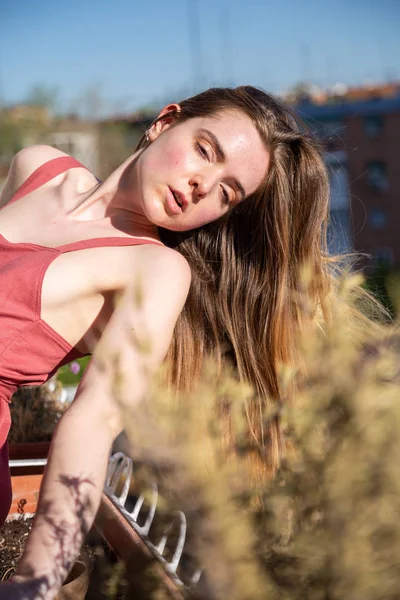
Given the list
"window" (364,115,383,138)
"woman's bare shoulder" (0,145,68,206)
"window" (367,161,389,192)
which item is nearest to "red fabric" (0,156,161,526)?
"woman's bare shoulder" (0,145,68,206)

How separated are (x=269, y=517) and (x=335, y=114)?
27.9m

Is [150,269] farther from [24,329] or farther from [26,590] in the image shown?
[26,590]

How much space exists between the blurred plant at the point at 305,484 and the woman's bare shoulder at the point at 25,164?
1.77 m

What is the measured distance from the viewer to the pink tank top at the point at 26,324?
5.88 feet

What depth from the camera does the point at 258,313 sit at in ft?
7.23

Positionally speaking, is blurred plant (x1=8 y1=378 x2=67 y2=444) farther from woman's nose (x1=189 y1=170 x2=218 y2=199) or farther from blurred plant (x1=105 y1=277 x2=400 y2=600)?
blurred plant (x1=105 y1=277 x2=400 y2=600)

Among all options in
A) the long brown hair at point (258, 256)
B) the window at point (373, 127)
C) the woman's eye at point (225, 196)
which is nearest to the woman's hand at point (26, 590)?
the long brown hair at point (258, 256)

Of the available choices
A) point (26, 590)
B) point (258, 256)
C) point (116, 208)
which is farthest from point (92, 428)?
point (258, 256)

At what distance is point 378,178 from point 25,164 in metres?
27.2

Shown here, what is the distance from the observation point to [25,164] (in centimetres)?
246

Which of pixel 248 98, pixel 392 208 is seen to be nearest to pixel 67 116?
pixel 392 208

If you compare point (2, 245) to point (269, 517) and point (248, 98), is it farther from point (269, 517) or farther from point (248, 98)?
point (269, 517)

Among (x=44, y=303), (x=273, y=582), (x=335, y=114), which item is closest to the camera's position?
(x=273, y=582)

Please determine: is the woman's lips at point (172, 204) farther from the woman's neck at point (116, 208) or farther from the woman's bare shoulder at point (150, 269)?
the woman's neck at point (116, 208)
